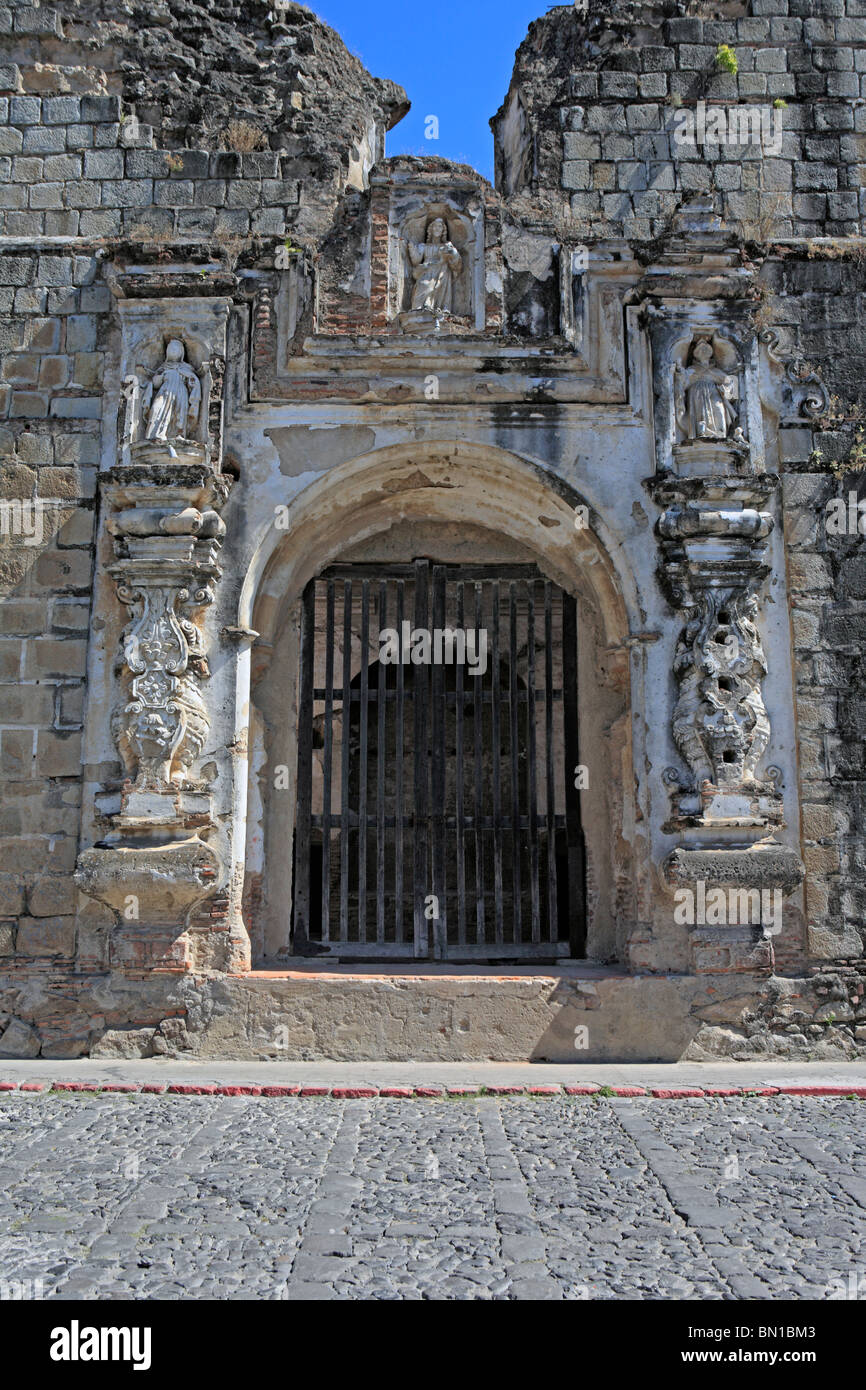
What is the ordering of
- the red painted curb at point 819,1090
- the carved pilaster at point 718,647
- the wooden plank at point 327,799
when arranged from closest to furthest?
the red painted curb at point 819,1090 < the carved pilaster at point 718,647 < the wooden plank at point 327,799

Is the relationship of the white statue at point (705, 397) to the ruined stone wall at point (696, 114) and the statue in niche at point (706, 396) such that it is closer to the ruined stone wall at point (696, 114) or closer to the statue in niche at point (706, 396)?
the statue in niche at point (706, 396)

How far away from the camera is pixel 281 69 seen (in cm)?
821

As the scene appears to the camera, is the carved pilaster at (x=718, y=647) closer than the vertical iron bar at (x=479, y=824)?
Yes

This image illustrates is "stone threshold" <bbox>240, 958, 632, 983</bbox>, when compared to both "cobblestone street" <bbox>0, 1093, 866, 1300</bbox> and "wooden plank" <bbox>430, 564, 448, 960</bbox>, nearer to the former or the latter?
"wooden plank" <bbox>430, 564, 448, 960</bbox>

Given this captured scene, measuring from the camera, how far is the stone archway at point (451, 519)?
24.0ft

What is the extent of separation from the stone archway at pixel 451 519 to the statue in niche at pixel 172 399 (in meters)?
0.88

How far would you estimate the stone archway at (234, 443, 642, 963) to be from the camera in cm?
731

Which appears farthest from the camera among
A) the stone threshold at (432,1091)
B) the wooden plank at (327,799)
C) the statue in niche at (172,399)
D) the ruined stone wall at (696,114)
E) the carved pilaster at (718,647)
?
the ruined stone wall at (696,114)

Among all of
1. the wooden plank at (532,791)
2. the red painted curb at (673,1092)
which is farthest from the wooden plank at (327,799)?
the red painted curb at (673,1092)

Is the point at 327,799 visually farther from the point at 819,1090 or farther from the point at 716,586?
the point at 819,1090

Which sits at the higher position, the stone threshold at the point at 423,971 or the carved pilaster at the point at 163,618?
the carved pilaster at the point at 163,618

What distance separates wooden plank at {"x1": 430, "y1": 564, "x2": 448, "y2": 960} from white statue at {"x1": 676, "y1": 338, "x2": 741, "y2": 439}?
6.53 feet

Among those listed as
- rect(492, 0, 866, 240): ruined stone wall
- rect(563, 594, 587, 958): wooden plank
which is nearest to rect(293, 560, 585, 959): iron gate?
rect(563, 594, 587, 958): wooden plank

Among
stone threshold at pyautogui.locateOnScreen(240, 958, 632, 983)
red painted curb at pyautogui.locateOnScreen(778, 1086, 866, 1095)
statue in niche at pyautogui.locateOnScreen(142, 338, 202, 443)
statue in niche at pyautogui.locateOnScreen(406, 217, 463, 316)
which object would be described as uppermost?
statue in niche at pyautogui.locateOnScreen(406, 217, 463, 316)
